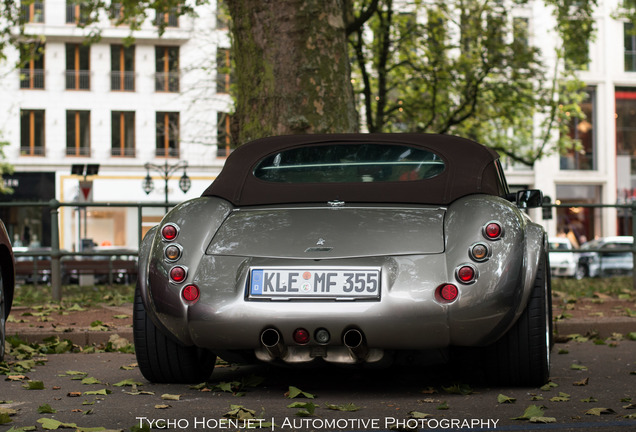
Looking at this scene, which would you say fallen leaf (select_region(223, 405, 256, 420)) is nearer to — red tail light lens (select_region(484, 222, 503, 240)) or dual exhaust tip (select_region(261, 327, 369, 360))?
dual exhaust tip (select_region(261, 327, 369, 360))

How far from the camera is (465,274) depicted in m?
4.96

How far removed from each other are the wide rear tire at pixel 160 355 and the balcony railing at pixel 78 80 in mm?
41462

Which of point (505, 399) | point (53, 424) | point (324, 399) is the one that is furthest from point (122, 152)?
point (53, 424)

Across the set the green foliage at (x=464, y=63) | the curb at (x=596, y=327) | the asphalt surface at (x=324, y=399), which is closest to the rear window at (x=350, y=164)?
the asphalt surface at (x=324, y=399)

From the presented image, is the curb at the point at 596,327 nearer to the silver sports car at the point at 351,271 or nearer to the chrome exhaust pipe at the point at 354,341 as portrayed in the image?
the silver sports car at the point at 351,271

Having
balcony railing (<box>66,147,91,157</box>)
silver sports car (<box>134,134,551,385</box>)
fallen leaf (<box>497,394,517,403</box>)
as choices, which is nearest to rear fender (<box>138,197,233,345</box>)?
silver sports car (<box>134,134,551,385</box>)

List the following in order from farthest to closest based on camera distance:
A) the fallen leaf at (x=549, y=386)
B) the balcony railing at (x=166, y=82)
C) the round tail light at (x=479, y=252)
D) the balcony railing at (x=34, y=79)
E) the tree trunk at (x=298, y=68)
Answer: the balcony railing at (x=166, y=82)
the balcony railing at (x=34, y=79)
the tree trunk at (x=298, y=68)
the fallen leaf at (x=549, y=386)
the round tail light at (x=479, y=252)

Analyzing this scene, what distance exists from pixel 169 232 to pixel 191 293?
0.40 meters

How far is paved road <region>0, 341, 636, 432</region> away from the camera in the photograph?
4.25 m

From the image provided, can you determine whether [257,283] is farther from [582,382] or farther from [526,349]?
[582,382]

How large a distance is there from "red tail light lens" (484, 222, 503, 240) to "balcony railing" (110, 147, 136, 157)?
4153 centimetres

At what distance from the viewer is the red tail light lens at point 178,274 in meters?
5.18

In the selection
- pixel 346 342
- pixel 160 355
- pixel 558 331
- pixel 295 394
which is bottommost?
pixel 558 331

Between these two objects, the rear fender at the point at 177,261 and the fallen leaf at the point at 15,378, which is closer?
the rear fender at the point at 177,261
